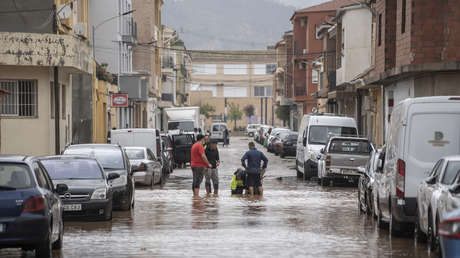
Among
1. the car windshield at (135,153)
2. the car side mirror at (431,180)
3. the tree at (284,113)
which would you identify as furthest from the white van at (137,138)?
the tree at (284,113)

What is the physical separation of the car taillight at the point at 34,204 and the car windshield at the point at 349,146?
19.9 m

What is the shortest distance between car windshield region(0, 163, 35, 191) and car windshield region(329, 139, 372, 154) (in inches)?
775

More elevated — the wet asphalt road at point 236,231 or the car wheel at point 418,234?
the car wheel at point 418,234

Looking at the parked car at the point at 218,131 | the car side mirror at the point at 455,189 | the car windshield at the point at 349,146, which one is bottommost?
the parked car at the point at 218,131

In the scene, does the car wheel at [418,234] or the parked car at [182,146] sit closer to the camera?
the car wheel at [418,234]

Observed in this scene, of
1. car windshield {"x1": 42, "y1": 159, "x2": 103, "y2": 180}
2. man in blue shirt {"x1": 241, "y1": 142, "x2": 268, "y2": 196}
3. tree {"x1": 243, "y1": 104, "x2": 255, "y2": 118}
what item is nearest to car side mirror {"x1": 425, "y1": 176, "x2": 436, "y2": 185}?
car windshield {"x1": 42, "y1": 159, "x2": 103, "y2": 180}

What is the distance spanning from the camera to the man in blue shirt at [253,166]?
85.3 feet

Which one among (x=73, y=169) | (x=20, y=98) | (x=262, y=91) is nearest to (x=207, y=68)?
(x=262, y=91)

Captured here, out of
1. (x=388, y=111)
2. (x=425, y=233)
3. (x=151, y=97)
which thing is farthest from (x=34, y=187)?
(x=151, y=97)

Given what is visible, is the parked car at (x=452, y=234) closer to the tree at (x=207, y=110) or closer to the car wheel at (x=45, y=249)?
the car wheel at (x=45, y=249)

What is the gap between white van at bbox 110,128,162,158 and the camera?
36.0 meters

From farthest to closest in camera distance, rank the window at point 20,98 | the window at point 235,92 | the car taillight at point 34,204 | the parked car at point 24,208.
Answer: the window at point 235,92
the window at point 20,98
the car taillight at point 34,204
the parked car at point 24,208

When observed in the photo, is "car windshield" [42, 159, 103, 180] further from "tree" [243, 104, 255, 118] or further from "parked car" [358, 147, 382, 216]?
"tree" [243, 104, 255, 118]

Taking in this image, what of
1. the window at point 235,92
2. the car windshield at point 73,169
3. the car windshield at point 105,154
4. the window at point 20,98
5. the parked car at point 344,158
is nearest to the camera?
the car windshield at point 73,169
